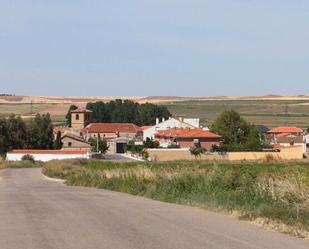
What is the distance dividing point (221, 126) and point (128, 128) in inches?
1666

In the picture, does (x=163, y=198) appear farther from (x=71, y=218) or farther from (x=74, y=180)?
(x=74, y=180)

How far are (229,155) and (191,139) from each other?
17564mm

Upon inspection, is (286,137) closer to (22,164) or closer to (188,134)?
(188,134)

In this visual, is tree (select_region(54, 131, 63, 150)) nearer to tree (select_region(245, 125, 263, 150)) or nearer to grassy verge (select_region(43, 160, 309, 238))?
tree (select_region(245, 125, 263, 150))

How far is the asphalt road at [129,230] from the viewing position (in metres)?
11.9

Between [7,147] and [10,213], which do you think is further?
[7,147]

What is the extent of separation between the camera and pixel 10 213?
18438 millimetres

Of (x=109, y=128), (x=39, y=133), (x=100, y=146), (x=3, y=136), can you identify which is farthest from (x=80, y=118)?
(x=3, y=136)

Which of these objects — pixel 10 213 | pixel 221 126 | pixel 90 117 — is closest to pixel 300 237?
pixel 10 213

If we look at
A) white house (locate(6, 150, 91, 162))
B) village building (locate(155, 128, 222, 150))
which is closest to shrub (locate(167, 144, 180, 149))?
village building (locate(155, 128, 222, 150))

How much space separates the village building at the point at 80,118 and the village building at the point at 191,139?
50833 millimetres

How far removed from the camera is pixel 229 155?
110 meters

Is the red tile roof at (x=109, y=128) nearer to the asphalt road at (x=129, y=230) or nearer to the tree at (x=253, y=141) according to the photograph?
the tree at (x=253, y=141)

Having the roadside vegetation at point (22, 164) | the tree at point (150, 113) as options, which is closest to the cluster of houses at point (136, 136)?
the roadside vegetation at point (22, 164)
